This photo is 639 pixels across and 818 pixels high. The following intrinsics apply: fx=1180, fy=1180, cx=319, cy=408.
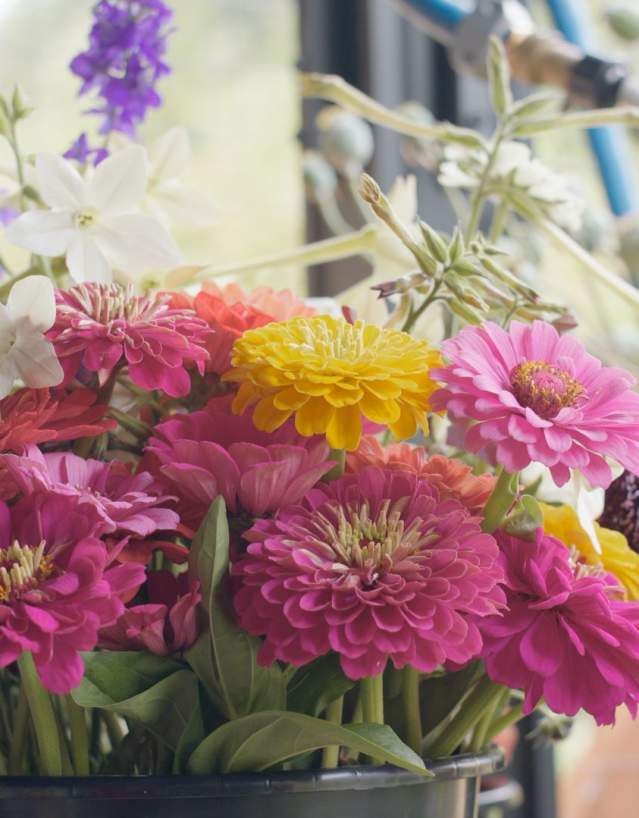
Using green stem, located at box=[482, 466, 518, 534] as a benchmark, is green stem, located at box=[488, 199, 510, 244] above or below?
above

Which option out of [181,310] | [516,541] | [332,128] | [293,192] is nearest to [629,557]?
[516,541]

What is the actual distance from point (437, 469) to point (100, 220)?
0.13 m

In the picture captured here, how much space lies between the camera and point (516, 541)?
33 centimetres

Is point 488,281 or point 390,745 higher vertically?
point 488,281

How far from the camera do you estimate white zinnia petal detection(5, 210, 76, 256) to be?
0.36 m

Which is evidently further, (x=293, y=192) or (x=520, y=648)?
(x=293, y=192)

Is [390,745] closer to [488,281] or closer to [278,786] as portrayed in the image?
[278,786]

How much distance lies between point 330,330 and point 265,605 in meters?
0.08

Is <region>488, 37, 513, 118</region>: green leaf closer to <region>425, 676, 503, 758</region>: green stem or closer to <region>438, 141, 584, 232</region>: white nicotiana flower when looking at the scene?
<region>438, 141, 584, 232</region>: white nicotiana flower

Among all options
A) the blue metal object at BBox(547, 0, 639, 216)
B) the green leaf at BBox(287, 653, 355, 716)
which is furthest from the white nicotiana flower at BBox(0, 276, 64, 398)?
the blue metal object at BBox(547, 0, 639, 216)

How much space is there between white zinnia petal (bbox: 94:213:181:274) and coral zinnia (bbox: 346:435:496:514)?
87mm

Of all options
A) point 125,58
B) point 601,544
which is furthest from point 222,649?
point 125,58

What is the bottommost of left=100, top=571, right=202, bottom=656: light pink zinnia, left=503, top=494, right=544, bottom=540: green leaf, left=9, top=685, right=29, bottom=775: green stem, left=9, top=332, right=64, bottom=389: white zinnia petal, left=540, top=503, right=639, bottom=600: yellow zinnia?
left=9, top=685, right=29, bottom=775: green stem

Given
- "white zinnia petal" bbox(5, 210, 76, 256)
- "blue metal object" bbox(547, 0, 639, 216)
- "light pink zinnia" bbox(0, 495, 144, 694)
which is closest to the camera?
"light pink zinnia" bbox(0, 495, 144, 694)
